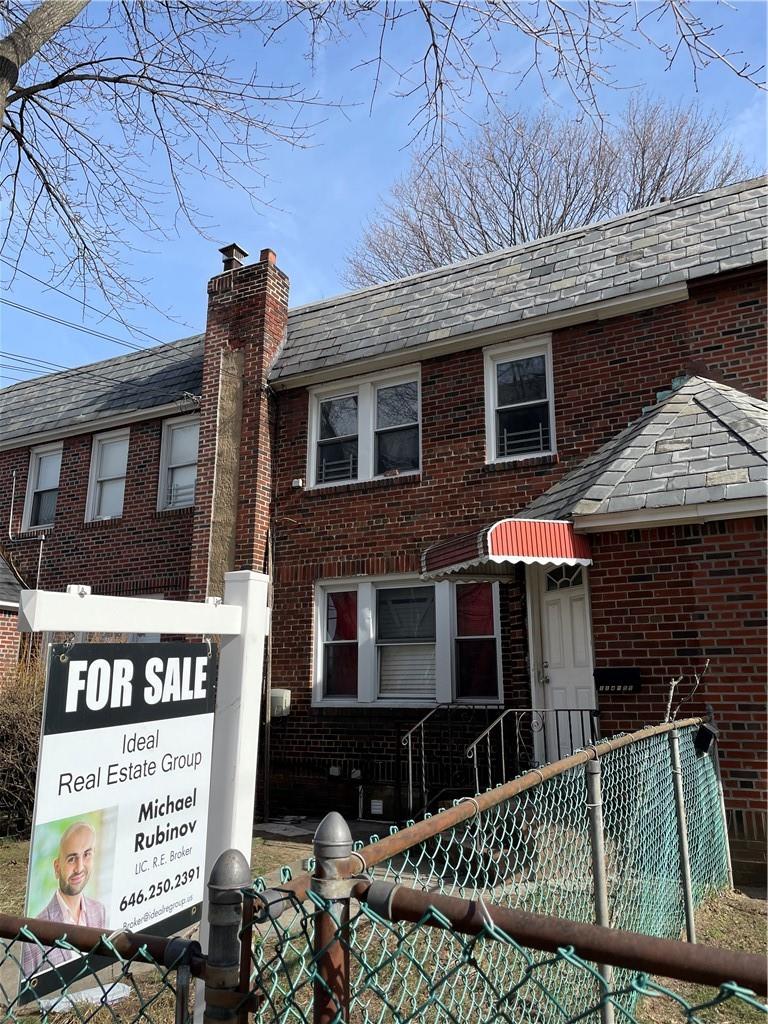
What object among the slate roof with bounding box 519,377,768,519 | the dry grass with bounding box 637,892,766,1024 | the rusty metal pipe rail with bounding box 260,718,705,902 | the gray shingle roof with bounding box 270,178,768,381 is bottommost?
the dry grass with bounding box 637,892,766,1024

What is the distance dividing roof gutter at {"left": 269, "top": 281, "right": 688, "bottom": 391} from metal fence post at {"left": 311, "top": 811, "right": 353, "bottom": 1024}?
8945 millimetres

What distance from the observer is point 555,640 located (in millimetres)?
8562

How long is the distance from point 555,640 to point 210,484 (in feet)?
19.8

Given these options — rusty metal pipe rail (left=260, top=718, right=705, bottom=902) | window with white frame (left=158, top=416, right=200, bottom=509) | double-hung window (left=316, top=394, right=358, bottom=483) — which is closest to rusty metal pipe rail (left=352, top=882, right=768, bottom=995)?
rusty metal pipe rail (left=260, top=718, right=705, bottom=902)

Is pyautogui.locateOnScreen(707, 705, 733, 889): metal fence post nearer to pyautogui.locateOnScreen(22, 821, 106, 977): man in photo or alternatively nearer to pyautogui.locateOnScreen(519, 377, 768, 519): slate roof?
pyautogui.locateOnScreen(519, 377, 768, 519): slate roof

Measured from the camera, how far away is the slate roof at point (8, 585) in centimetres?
1273

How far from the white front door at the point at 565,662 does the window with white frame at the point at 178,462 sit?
22.2 feet

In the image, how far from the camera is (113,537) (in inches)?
521

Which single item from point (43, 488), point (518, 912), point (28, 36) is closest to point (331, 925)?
point (518, 912)

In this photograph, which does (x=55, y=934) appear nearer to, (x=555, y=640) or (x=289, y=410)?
(x=555, y=640)

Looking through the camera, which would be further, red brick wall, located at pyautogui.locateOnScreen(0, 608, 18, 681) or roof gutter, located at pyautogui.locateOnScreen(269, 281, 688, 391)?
red brick wall, located at pyautogui.locateOnScreen(0, 608, 18, 681)

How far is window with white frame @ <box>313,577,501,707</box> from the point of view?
32.0 feet

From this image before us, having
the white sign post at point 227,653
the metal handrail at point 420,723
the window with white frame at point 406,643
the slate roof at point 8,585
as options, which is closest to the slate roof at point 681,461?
the window with white frame at point 406,643

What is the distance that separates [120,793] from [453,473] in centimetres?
817
